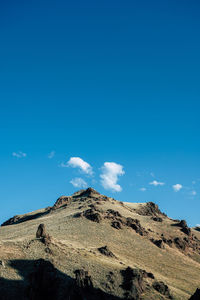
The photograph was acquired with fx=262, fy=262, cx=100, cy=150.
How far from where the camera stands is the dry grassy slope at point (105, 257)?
46938 millimetres

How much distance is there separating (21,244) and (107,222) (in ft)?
141

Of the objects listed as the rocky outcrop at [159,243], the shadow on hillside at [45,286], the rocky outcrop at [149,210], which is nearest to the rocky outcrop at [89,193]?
the rocky outcrop at [149,210]

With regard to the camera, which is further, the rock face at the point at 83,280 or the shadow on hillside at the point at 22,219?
the shadow on hillside at the point at 22,219

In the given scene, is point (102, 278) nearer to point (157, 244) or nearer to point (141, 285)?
point (141, 285)

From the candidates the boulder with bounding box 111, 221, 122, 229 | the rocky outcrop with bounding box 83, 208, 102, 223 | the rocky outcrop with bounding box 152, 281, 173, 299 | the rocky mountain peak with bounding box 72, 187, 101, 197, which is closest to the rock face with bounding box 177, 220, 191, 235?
the boulder with bounding box 111, 221, 122, 229

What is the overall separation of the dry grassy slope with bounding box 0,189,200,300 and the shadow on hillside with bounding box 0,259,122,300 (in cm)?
154

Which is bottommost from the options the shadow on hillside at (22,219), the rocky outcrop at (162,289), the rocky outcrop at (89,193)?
the rocky outcrop at (162,289)

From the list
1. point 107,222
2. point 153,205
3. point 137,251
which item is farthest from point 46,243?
point 153,205

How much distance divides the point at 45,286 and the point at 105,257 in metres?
21.0

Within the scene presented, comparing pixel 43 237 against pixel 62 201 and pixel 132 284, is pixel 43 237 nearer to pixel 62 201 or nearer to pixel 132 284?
pixel 132 284

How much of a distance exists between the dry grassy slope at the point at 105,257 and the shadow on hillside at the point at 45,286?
5.04 feet

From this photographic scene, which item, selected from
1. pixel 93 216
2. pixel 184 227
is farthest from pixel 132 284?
pixel 184 227

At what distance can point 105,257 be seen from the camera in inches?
2295

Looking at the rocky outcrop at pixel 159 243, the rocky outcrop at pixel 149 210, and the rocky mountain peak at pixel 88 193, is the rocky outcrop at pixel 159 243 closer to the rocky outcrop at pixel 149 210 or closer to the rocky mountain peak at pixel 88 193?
the rocky outcrop at pixel 149 210
